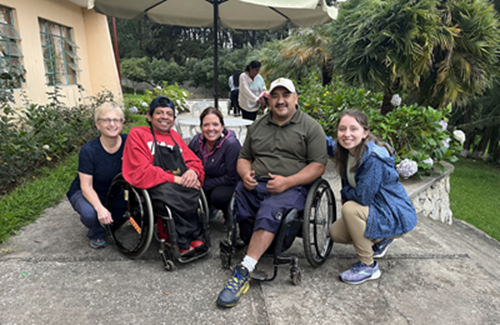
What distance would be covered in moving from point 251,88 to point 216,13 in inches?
44.5

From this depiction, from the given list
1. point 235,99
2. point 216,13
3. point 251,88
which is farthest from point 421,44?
point 235,99

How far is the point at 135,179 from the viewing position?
7.14 feet

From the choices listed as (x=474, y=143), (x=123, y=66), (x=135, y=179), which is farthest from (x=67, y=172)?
(x=123, y=66)

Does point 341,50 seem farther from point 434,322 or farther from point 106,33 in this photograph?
point 106,33

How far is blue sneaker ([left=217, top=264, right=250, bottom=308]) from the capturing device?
74.0 inches

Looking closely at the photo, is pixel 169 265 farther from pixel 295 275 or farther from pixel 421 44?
pixel 421 44

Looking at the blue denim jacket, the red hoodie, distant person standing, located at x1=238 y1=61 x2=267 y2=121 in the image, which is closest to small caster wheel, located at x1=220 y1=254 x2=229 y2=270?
the red hoodie

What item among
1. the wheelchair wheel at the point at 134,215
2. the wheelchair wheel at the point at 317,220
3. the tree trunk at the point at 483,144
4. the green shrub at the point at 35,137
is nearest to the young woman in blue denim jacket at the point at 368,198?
the wheelchair wheel at the point at 317,220

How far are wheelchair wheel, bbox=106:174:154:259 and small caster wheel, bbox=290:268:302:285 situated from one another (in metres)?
0.93

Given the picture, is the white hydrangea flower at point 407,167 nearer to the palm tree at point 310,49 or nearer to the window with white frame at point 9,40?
the palm tree at point 310,49

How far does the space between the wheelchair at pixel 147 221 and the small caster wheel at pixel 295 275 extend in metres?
0.64

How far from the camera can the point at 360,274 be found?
2.15m

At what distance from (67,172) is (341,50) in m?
4.06

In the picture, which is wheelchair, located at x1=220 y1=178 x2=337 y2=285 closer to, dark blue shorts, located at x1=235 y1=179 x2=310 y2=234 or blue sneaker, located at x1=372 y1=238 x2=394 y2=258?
dark blue shorts, located at x1=235 y1=179 x2=310 y2=234
